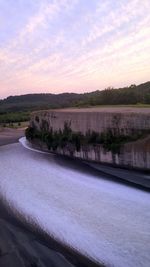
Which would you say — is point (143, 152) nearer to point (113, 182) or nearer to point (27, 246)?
point (113, 182)

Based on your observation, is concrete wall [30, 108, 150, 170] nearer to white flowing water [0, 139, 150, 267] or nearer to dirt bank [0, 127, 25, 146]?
white flowing water [0, 139, 150, 267]

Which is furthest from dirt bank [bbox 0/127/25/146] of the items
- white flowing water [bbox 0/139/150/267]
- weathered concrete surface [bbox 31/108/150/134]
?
white flowing water [bbox 0/139/150/267]

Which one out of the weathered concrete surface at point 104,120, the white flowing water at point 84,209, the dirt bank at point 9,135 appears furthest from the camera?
the dirt bank at point 9,135

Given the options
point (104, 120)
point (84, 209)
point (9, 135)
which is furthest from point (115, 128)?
point (9, 135)

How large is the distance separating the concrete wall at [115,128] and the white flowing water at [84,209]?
61.3 inches

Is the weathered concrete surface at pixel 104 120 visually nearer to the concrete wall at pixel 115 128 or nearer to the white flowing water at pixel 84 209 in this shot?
the concrete wall at pixel 115 128

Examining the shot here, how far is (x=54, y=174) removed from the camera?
2298 centimetres

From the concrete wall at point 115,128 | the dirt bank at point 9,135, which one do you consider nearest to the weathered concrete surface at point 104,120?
the concrete wall at point 115,128

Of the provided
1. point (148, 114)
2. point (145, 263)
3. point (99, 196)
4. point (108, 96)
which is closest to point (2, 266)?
point (145, 263)

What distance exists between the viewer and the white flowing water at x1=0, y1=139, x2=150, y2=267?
12.1 metres

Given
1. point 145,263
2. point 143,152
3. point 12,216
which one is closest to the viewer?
point 145,263

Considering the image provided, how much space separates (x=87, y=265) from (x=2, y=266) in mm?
2097

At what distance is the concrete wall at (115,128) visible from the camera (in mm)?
21391

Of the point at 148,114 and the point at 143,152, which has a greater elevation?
the point at 148,114
